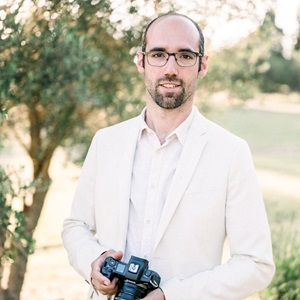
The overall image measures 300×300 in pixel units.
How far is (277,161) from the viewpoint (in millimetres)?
21359

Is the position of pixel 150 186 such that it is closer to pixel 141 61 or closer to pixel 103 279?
pixel 103 279

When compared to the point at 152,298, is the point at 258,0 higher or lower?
higher

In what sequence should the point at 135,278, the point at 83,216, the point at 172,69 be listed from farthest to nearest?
1. the point at 83,216
2. the point at 172,69
3. the point at 135,278

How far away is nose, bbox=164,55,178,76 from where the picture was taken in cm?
279

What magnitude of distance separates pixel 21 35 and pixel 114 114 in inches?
78.0

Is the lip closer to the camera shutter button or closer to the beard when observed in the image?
the beard

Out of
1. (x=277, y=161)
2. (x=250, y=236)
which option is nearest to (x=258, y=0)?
(x=250, y=236)

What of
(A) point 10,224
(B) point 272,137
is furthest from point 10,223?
(B) point 272,137

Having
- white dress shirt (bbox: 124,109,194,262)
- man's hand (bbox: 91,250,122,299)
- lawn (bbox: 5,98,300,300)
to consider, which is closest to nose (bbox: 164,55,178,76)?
white dress shirt (bbox: 124,109,194,262)

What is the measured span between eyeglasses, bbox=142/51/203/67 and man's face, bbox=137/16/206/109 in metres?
0.02

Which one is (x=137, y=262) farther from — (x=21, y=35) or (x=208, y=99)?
(x=208, y=99)

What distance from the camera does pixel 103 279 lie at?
264 cm

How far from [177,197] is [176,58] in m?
0.70

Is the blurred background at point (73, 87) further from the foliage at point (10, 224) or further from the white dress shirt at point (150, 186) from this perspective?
the white dress shirt at point (150, 186)
